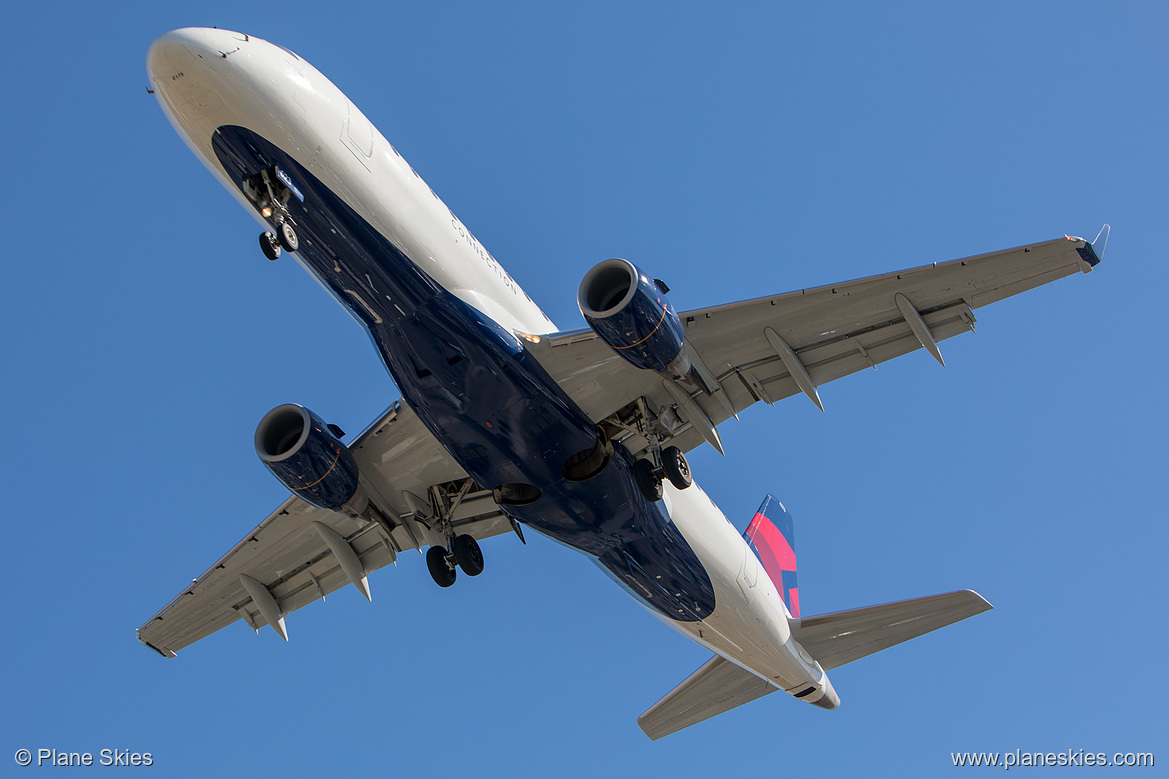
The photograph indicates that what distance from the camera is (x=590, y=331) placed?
1761cm

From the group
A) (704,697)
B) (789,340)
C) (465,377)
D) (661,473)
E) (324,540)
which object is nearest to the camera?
(465,377)

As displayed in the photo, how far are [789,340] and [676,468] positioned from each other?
3.00m

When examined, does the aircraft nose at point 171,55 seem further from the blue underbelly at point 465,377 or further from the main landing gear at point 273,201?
the main landing gear at point 273,201

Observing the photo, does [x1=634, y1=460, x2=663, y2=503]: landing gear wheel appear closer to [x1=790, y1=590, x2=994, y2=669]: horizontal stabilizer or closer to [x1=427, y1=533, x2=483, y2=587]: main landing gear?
[x1=427, y1=533, x2=483, y2=587]: main landing gear

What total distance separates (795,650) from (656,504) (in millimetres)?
6428

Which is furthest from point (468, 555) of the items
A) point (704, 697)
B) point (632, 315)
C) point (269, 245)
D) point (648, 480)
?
point (704, 697)

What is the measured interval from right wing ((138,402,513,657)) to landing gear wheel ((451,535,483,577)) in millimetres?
434

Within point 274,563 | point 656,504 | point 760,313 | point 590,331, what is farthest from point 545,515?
point 274,563

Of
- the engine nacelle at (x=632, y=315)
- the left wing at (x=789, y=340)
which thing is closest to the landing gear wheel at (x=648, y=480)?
the left wing at (x=789, y=340)

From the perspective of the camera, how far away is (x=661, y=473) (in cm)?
1889

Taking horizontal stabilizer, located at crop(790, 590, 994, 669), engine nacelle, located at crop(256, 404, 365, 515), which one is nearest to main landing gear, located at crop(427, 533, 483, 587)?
engine nacelle, located at crop(256, 404, 365, 515)

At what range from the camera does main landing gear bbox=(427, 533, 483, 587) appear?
20.9 metres

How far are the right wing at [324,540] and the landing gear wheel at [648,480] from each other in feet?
12.2

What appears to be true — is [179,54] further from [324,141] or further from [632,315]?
[632,315]
